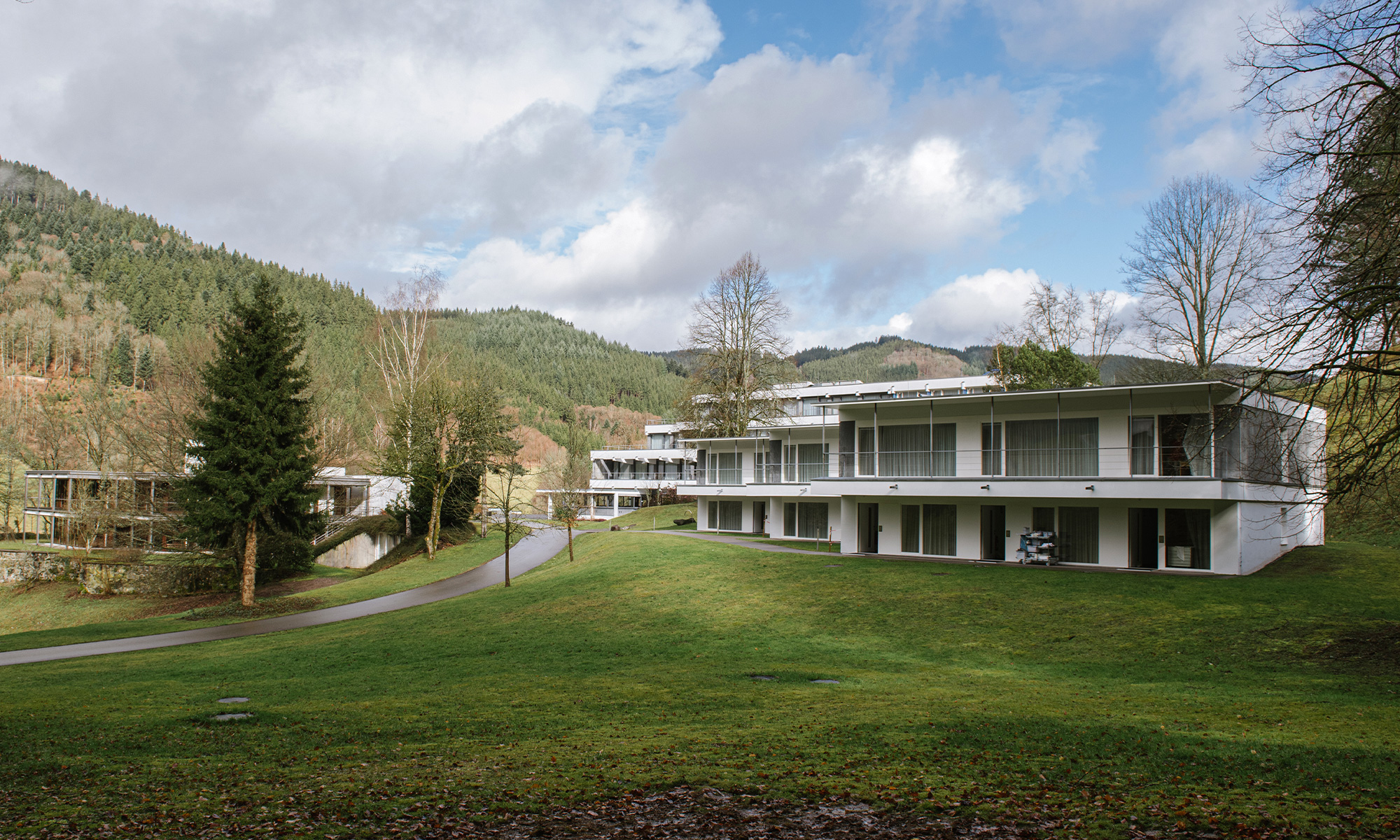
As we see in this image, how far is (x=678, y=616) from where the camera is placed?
75.5 feet

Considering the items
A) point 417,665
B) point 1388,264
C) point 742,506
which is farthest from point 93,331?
point 1388,264

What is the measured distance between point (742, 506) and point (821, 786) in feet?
137

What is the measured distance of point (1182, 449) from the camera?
27.0 meters

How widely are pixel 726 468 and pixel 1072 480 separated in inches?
965

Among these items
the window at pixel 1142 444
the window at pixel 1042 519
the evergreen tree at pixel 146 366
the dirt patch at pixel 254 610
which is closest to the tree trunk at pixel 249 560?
the dirt patch at pixel 254 610

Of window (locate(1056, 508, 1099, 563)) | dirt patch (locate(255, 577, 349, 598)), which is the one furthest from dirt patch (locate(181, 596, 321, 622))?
window (locate(1056, 508, 1099, 563))

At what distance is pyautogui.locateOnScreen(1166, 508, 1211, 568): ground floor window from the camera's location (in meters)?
26.8

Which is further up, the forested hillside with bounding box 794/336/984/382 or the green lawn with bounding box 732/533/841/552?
the forested hillside with bounding box 794/336/984/382

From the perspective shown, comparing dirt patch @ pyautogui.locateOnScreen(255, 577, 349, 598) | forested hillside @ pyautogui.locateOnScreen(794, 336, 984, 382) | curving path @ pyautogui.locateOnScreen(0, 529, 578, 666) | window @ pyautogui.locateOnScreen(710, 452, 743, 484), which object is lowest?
dirt patch @ pyautogui.locateOnScreen(255, 577, 349, 598)

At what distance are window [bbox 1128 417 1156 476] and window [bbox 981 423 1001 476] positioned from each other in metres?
4.65

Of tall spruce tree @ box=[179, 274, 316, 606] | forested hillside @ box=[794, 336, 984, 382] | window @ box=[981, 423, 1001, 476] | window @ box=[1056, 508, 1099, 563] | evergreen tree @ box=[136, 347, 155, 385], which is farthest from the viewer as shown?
forested hillside @ box=[794, 336, 984, 382]

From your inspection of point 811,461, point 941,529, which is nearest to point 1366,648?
point 941,529

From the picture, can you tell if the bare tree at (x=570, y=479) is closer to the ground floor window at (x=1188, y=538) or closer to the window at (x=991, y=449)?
the window at (x=991, y=449)

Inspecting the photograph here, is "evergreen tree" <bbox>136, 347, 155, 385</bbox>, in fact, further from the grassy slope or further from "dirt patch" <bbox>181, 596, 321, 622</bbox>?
"dirt patch" <bbox>181, 596, 321, 622</bbox>
